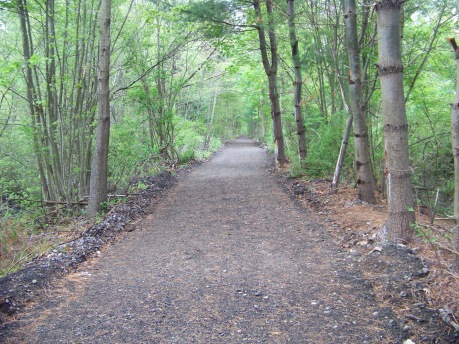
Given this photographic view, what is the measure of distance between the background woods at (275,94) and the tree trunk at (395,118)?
0.5 inches

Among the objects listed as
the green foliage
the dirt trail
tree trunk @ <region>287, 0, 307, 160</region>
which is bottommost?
the dirt trail

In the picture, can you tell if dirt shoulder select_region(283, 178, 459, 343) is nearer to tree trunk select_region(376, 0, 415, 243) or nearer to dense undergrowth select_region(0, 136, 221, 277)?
tree trunk select_region(376, 0, 415, 243)

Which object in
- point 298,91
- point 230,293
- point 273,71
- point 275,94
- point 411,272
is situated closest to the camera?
point 411,272

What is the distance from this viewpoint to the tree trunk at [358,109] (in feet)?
24.3

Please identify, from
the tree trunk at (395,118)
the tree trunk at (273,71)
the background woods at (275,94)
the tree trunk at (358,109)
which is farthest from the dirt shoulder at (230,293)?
the tree trunk at (273,71)

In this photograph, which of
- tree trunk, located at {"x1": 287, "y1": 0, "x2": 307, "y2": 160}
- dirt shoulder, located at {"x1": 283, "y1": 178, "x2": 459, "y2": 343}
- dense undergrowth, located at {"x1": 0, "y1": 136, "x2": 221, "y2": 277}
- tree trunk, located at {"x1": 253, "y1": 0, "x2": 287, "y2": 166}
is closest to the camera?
dirt shoulder, located at {"x1": 283, "y1": 178, "x2": 459, "y2": 343}

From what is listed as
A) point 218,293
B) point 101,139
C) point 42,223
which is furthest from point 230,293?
point 42,223

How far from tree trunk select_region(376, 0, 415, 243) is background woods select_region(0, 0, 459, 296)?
13 mm

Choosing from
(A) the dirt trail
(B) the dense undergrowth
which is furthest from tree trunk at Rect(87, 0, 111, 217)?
(A) the dirt trail

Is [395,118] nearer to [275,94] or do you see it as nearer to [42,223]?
[42,223]

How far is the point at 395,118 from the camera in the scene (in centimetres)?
500

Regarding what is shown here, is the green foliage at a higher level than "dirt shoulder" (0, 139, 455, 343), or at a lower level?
higher

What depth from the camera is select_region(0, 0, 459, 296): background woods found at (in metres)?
6.22

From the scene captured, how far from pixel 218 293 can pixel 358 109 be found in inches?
200
